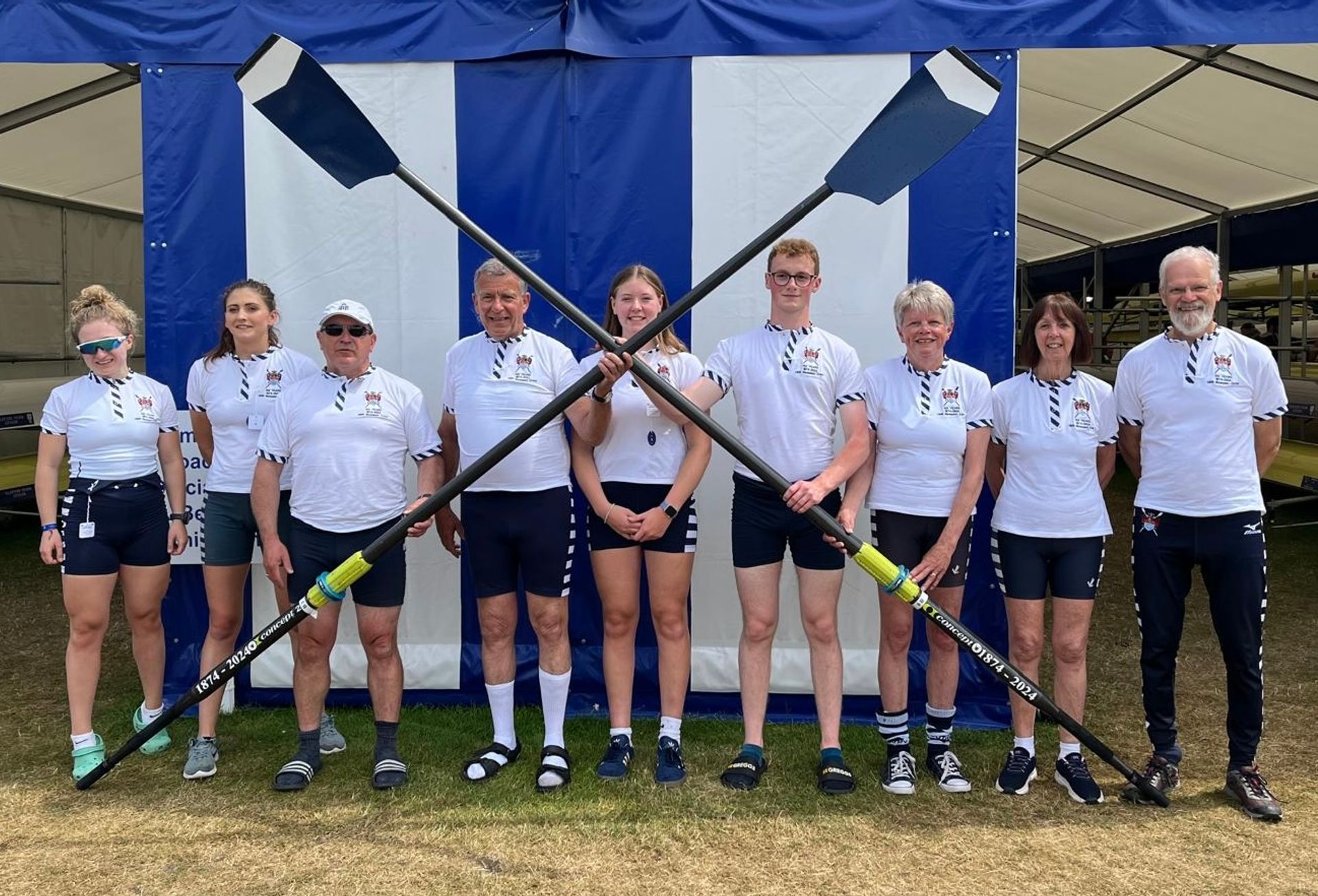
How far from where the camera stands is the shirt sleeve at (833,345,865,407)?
2760 millimetres

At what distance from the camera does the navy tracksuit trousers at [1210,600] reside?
2600mm

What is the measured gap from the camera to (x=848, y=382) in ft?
9.08

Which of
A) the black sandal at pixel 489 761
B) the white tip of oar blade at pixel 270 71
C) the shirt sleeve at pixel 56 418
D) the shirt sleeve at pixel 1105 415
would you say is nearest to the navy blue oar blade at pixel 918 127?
the shirt sleeve at pixel 1105 415

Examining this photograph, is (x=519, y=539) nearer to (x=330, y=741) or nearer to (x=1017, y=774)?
(x=330, y=741)

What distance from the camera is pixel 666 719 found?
2893 mm

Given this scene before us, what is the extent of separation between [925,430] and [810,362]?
36 centimetres

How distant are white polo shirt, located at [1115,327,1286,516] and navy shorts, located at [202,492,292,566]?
2427 millimetres

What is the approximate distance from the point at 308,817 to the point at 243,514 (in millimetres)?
877

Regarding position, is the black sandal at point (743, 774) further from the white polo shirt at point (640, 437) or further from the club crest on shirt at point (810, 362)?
the club crest on shirt at point (810, 362)

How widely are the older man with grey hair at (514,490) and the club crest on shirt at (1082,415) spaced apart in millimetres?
1244

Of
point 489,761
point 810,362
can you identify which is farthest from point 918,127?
point 489,761

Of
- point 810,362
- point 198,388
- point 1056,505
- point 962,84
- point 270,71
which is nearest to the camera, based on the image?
point 962,84

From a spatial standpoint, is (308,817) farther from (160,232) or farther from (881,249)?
(881,249)

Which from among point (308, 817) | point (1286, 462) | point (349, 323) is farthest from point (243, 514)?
point (1286, 462)
